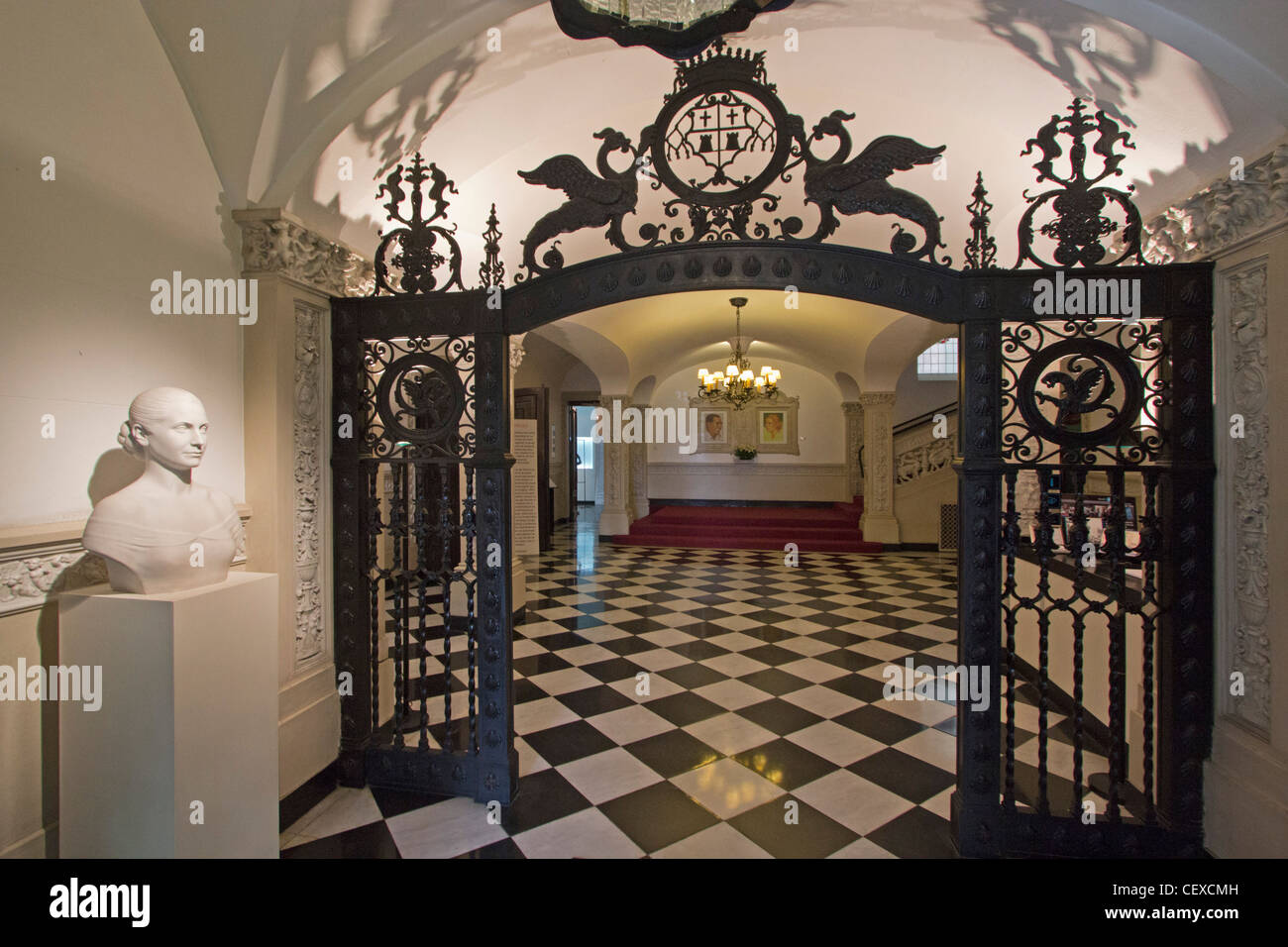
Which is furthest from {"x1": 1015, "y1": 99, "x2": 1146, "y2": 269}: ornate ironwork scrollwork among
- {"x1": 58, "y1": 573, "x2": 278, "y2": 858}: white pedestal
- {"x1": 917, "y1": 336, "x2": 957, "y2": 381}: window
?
{"x1": 917, "y1": 336, "x2": 957, "y2": 381}: window

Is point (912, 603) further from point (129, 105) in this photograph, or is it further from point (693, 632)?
point (129, 105)

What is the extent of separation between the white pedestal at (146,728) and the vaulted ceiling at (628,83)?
1.74 meters

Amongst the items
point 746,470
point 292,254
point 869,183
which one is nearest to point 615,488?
point 746,470

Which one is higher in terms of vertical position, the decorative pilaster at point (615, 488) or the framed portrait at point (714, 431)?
the framed portrait at point (714, 431)

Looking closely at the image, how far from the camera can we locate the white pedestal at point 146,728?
1863 mm

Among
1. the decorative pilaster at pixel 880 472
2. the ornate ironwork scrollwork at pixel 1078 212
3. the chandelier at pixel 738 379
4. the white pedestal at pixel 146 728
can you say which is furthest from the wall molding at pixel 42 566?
the decorative pilaster at pixel 880 472

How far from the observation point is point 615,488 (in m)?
11.2

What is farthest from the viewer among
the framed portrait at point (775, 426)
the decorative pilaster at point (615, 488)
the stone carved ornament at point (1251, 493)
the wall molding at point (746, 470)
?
the framed portrait at point (775, 426)

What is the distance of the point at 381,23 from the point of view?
2549mm

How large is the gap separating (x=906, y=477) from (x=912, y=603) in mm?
4375

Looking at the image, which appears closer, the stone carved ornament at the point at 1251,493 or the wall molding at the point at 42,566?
the wall molding at the point at 42,566

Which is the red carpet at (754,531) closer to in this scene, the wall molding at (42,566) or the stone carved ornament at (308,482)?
the stone carved ornament at (308,482)

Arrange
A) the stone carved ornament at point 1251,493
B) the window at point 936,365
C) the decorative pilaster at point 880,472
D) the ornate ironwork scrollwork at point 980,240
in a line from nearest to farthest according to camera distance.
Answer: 1. the stone carved ornament at point 1251,493
2. the ornate ironwork scrollwork at point 980,240
3. the decorative pilaster at point 880,472
4. the window at point 936,365

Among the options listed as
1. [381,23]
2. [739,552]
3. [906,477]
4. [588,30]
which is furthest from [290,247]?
[906,477]
